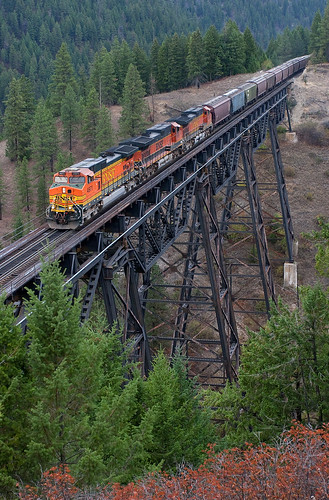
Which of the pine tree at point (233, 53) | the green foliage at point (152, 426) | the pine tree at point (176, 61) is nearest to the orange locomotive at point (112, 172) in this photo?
the green foliage at point (152, 426)

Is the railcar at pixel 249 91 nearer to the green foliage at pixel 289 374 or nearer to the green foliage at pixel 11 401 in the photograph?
the green foliage at pixel 289 374

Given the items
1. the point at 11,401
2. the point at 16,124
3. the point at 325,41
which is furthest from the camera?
the point at 325,41

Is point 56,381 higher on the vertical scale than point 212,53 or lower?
lower

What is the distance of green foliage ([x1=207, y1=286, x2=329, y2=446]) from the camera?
1552 centimetres

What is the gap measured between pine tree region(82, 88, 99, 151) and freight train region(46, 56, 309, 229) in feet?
83.3

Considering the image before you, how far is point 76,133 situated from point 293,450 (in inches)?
2459

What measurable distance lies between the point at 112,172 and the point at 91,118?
40900 millimetres

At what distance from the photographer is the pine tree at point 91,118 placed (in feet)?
203

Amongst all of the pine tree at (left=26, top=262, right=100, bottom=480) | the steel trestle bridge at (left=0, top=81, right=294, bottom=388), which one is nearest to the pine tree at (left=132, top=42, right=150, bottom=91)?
the steel trestle bridge at (left=0, top=81, right=294, bottom=388)

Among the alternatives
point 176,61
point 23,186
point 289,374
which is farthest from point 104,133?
point 289,374

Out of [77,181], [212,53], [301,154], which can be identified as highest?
[212,53]

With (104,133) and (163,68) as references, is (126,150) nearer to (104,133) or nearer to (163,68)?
(104,133)

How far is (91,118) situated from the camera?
208ft

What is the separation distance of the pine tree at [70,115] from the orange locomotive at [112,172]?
113ft
